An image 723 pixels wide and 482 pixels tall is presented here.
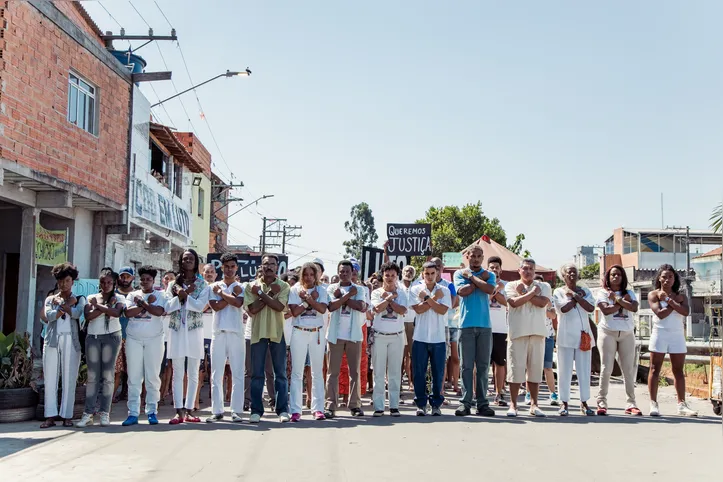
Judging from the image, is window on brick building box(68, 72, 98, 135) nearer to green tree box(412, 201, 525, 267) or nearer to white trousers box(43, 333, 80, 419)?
white trousers box(43, 333, 80, 419)

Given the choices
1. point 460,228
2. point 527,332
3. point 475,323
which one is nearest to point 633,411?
point 527,332

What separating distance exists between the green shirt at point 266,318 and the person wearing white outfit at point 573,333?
352 cm

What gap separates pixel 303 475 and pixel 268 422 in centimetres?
321

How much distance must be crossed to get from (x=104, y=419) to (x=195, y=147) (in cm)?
2448

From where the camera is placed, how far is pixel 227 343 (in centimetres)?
956

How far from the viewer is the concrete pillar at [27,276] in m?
14.4

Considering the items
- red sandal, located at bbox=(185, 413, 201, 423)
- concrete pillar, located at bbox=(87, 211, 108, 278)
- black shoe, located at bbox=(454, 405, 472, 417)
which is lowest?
red sandal, located at bbox=(185, 413, 201, 423)

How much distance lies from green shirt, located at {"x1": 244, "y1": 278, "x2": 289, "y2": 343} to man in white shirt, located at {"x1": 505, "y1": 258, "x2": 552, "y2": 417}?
281 centimetres

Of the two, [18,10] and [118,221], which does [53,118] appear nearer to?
[18,10]

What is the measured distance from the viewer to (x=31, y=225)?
1480 cm

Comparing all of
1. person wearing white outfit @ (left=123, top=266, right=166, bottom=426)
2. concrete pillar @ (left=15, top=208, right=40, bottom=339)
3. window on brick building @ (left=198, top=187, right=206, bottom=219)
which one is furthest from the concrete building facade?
window on brick building @ (left=198, top=187, right=206, bottom=219)

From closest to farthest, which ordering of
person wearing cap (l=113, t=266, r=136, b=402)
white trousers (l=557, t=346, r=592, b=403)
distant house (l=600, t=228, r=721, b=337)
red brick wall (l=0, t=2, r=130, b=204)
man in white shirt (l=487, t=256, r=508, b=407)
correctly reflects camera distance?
white trousers (l=557, t=346, r=592, b=403)
person wearing cap (l=113, t=266, r=136, b=402)
man in white shirt (l=487, t=256, r=508, b=407)
red brick wall (l=0, t=2, r=130, b=204)
distant house (l=600, t=228, r=721, b=337)

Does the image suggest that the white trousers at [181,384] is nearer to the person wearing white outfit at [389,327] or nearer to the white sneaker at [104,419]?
the white sneaker at [104,419]

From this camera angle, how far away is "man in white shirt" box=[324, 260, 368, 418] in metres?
9.95
